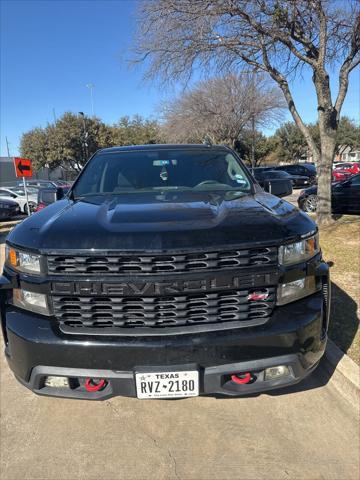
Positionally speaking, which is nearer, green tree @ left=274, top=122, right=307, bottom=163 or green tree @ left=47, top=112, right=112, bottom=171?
green tree @ left=47, top=112, right=112, bottom=171

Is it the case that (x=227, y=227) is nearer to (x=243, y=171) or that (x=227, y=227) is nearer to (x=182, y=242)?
(x=182, y=242)

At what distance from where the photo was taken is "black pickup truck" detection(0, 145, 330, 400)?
2127 millimetres

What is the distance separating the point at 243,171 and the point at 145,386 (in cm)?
225

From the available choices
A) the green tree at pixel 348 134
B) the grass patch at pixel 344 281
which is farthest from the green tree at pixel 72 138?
the grass patch at pixel 344 281

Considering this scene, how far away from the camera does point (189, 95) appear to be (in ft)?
106

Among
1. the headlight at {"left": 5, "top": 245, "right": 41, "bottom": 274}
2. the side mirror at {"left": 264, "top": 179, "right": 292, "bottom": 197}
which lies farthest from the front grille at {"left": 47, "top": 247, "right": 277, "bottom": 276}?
the side mirror at {"left": 264, "top": 179, "right": 292, "bottom": 197}

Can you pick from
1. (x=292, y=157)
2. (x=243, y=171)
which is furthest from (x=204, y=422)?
(x=292, y=157)

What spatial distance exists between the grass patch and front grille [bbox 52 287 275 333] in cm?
164

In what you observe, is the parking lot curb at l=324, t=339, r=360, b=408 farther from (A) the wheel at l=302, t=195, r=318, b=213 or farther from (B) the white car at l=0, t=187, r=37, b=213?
(B) the white car at l=0, t=187, r=37, b=213

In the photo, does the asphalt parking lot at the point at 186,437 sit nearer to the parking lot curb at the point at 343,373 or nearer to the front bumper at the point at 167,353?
the parking lot curb at the point at 343,373

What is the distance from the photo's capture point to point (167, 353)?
2.12 meters

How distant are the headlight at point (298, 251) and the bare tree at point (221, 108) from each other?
91.7 ft

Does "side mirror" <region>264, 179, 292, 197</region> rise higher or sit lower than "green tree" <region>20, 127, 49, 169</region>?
lower

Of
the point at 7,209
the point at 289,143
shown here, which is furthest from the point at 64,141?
the point at 289,143
